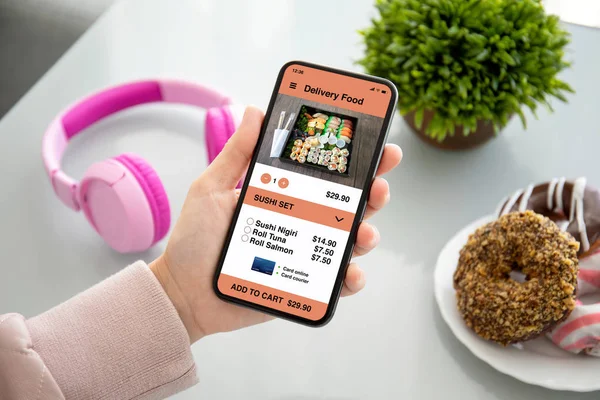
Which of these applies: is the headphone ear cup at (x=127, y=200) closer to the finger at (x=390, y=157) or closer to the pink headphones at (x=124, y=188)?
the pink headphones at (x=124, y=188)

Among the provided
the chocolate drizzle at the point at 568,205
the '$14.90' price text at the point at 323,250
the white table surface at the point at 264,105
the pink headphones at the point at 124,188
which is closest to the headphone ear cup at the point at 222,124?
the pink headphones at the point at 124,188

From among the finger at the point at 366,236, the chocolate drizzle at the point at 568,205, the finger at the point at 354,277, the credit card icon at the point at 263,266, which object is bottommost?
the credit card icon at the point at 263,266

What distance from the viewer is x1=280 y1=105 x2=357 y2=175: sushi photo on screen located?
2.16ft

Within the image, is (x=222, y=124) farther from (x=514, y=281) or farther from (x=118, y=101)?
(x=514, y=281)

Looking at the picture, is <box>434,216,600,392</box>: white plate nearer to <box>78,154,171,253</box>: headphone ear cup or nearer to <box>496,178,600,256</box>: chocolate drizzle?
<box>496,178,600,256</box>: chocolate drizzle

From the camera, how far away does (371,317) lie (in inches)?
31.7

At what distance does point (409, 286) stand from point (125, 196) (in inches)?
14.8

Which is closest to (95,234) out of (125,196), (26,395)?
(125,196)

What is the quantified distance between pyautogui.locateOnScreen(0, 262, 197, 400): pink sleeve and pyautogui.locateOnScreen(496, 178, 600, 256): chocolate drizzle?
431 millimetres

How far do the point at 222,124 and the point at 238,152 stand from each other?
0.16m

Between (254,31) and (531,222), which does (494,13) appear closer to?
(531,222)

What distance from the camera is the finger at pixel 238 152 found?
0.67 meters

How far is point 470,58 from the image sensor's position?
0.82m

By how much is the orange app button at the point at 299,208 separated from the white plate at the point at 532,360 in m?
0.20
